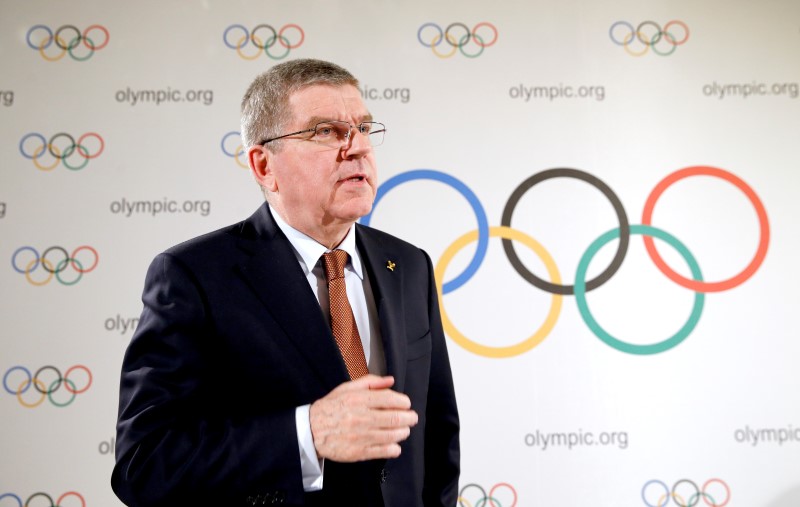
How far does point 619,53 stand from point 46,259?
261 centimetres

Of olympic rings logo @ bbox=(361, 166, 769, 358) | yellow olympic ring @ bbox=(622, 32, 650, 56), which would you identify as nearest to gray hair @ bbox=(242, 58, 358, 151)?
olympic rings logo @ bbox=(361, 166, 769, 358)

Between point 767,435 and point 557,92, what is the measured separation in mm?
1717

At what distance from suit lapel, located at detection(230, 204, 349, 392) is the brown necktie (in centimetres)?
7

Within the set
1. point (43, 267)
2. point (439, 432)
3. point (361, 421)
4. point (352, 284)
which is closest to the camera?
point (361, 421)

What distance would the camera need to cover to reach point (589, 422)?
2.98 meters

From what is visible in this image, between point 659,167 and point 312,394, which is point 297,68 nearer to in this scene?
point 312,394

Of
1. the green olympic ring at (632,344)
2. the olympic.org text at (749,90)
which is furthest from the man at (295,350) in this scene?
the olympic.org text at (749,90)

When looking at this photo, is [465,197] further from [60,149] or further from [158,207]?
[60,149]

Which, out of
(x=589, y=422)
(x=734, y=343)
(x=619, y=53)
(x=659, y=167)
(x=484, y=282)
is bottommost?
(x=589, y=422)

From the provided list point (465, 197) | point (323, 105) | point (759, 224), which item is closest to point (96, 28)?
point (465, 197)

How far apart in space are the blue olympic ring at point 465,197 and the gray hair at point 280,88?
139cm

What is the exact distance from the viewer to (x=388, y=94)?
311 centimetres

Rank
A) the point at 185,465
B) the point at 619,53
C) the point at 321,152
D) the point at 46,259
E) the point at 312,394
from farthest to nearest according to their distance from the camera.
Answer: the point at 619,53 < the point at 46,259 < the point at 321,152 < the point at 312,394 < the point at 185,465

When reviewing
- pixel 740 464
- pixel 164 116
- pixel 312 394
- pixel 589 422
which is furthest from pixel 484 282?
pixel 312 394
